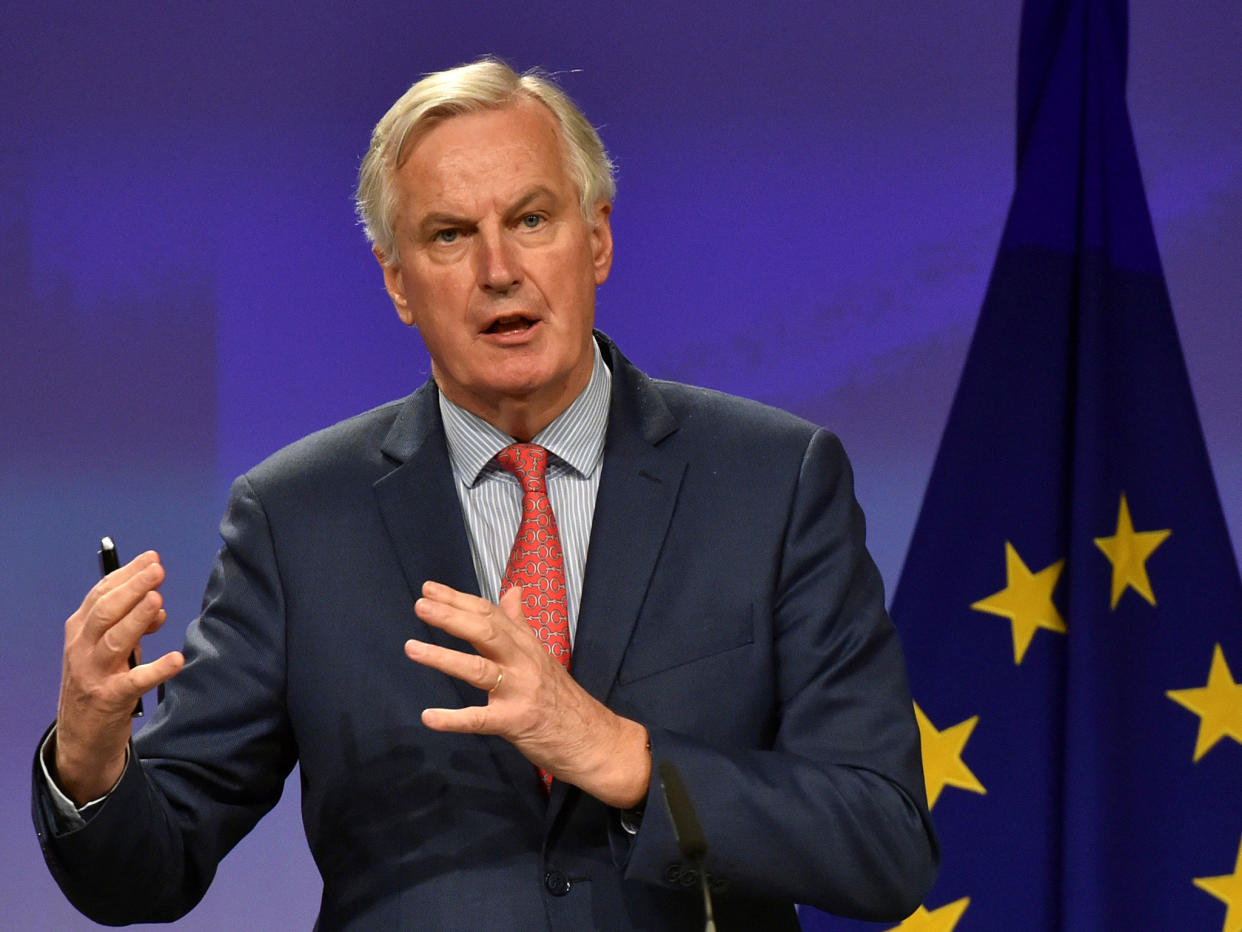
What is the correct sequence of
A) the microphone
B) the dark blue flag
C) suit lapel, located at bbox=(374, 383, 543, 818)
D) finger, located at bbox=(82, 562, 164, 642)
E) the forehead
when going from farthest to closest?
1. the dark blue flag
2. the forehead
3. suit lapel, located at bbox=(374, 383, 543, 818)
4. finger, located at bbox=(82, 562, 164, 642)
5. the microphone

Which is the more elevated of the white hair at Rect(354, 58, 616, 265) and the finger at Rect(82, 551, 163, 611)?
the white hair at Rect(354, 58, 616, 265)

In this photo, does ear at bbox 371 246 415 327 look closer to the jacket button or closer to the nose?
the nose

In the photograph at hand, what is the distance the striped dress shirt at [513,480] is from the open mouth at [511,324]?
0.13 meters

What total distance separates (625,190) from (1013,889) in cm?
160

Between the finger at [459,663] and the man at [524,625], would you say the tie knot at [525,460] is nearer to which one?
the man at [524,625]

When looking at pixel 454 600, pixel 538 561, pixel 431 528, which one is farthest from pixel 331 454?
pixel 454 600

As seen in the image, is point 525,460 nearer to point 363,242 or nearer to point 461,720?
point 461,720

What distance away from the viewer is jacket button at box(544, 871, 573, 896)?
165 cm

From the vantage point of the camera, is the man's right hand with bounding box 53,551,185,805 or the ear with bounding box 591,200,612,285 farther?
the ear with bounding box 591,200,612,285

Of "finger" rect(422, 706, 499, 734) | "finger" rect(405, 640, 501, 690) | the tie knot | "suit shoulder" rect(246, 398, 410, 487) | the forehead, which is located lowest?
"finger" rect(422, 706, 499, 734)

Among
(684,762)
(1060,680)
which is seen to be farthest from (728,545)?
(1060,680)

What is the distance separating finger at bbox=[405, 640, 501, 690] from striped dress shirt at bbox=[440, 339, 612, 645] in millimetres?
367

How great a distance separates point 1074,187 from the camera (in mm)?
2984

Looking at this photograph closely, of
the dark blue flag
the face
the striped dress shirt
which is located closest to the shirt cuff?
the striped dress shirt
